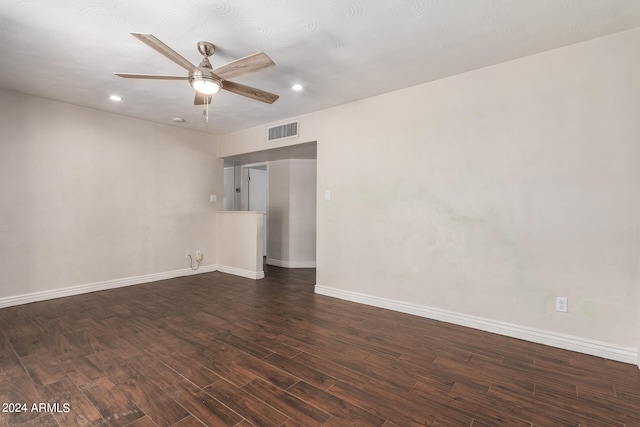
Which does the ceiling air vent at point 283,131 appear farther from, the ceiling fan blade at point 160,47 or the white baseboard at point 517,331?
the white baseboard at point 517,331

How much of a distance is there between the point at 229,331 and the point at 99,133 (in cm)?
333

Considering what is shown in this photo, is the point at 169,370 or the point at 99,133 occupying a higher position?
the point at 99,133

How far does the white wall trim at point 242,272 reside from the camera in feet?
15.7

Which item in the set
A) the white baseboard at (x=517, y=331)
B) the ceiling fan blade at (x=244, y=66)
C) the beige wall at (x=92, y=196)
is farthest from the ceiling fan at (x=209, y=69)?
the white baseboard at (x=517, y=331)

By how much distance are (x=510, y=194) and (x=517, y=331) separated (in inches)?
47.1

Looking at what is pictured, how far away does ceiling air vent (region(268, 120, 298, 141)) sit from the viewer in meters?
4.24

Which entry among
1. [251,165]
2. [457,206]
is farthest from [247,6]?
[251,165]

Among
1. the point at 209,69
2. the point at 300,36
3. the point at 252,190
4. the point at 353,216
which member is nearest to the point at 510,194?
the point at 353,216

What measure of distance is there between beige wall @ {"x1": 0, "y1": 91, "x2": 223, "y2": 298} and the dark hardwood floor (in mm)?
794

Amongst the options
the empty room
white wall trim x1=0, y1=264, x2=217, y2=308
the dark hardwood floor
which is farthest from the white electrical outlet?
white wall trim x1=0, y1=264, x2=217, y2=308

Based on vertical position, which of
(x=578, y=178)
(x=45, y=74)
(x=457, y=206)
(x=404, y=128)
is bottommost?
(x=457, y=206)

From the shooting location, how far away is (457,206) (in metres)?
2.93

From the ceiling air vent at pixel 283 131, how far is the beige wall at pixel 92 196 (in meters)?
1.49

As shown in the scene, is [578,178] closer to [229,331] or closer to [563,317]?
[563,317]
